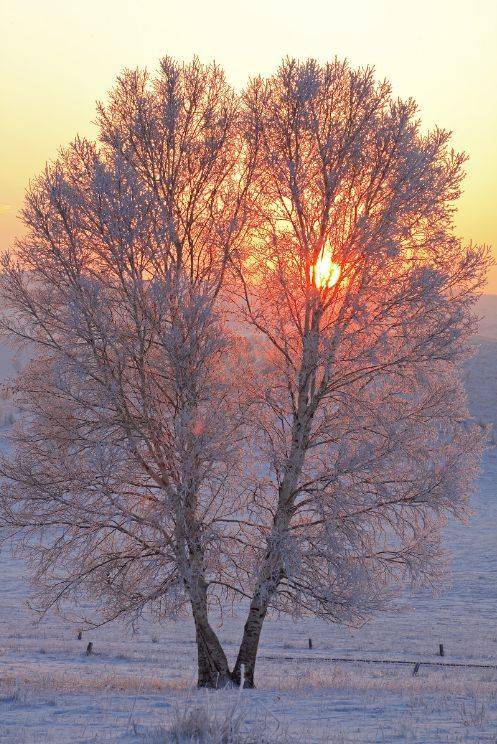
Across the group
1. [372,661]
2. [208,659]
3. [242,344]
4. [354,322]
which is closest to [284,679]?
[208,659]

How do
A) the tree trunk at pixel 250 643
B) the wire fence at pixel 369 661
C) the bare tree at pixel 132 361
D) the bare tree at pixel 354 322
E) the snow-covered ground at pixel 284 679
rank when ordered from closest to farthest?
the snow-covered ground at pixel 284 679 → the bare tree at pixel 132 361 → the bare tree at pixel 354 322 → the tree trunk at pixel 250 643 → the wire fence at pixel 369 661

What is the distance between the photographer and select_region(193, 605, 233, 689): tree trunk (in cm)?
1423

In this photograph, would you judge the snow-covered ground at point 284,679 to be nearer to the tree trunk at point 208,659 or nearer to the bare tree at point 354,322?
the tree trunk at point 208,659

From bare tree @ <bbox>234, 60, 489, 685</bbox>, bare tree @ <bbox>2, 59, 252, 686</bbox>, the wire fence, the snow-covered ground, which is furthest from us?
the wire fence

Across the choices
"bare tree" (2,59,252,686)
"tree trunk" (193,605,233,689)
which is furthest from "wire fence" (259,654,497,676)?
"bare tree" (2,59,252,686)

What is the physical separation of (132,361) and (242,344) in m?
2.01

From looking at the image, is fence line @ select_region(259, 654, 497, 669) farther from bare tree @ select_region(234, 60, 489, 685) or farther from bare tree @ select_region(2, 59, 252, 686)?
bare tree @ select_region(2, 59, 252, 686)

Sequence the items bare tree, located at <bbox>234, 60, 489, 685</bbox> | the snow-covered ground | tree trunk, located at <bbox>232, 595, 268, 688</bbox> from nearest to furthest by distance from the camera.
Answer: the snow-covered ground → bare tree, located at <bbox>234, 60, 489, 685</bbox> → tree trunk, located at <bbox>232, 595, 268, 688</bbox>

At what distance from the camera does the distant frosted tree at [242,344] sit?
43.5 ft

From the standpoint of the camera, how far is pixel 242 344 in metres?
14.6

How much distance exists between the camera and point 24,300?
1350 centimetres

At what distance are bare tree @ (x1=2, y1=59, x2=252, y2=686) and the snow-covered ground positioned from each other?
2.21m

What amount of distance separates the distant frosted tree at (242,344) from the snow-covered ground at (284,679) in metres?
1.65

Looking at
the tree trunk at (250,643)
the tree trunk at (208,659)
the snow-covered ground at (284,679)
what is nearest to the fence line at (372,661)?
the snow-covered ground at (284,679)
